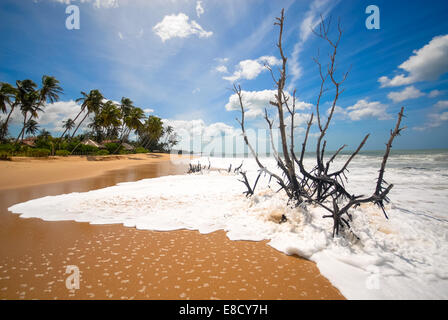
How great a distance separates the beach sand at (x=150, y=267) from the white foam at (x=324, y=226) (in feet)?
1.18

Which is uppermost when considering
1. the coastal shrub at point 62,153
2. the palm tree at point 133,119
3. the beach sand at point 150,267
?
the palm tree at point 133,119

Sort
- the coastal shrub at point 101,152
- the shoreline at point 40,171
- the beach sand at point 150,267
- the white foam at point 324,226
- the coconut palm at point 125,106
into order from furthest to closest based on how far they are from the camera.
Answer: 1. the coconut palm at point 125,106
2. the coastal shrub at point 101,152
3. the shoreline at point 40,171
4. the white foam at point 324,226
5. the beach sand at point 150,267

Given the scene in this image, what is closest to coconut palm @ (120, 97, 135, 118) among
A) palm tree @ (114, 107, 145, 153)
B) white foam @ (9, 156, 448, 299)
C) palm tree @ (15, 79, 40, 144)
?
palm tree @ (114, 107, 145, 153)

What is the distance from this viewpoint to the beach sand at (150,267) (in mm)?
2125

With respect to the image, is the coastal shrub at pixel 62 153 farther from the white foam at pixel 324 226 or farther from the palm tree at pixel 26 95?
the white foam at pixel 324 226

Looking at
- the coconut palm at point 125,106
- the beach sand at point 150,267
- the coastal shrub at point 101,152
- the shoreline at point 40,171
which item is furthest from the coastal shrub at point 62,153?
the beach sand at point 150,267

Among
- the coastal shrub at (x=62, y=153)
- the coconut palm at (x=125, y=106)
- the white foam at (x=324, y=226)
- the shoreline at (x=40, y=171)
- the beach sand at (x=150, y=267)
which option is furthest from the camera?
the coconut palm at (x=125, y=106)

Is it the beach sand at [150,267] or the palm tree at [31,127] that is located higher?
the palm tree at [31,127]

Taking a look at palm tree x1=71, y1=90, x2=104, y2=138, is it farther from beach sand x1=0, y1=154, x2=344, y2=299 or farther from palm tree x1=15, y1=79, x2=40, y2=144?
beach sand x1=0, y1=154, x2=344, y2=299

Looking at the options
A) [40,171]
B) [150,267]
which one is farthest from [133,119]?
[150,267]

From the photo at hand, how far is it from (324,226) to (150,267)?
3145 mm

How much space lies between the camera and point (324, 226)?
3607mm
